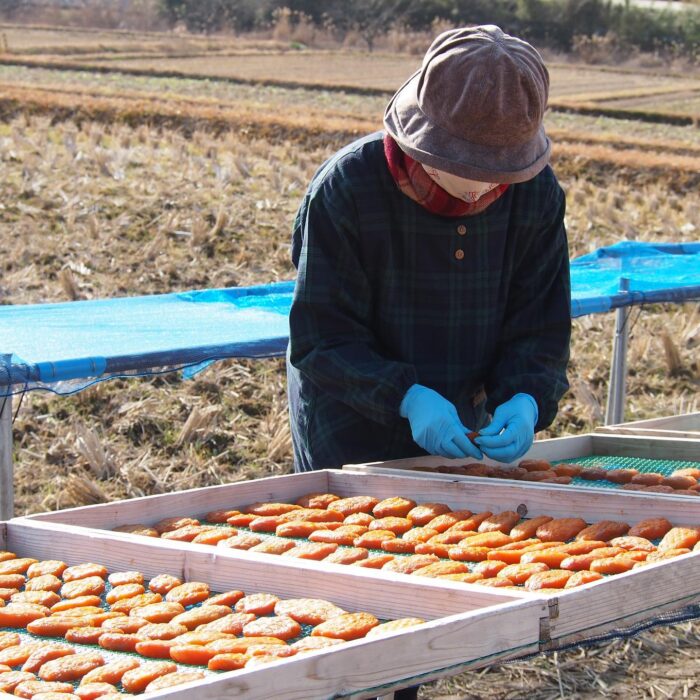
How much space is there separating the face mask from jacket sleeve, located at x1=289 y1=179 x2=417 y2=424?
0.22 m

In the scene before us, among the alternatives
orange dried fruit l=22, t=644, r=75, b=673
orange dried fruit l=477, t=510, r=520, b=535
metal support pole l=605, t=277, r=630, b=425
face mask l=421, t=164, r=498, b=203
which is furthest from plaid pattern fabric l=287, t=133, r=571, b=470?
metal support pole l=605, t=277, r=630, b=425

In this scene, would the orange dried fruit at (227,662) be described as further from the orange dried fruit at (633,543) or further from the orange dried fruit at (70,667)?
the orange dried fruit at (633,543)

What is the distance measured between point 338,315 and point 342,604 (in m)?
0.86

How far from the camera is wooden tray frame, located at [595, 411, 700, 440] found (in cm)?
351

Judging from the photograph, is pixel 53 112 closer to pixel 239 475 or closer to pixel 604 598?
pixel 239 475

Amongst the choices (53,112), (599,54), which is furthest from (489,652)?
(599,54)

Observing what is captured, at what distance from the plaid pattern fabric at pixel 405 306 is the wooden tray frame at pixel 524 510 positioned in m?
0.18

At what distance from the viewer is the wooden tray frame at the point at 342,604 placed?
162cm

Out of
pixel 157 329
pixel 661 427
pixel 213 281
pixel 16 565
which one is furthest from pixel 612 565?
pixel 213 281

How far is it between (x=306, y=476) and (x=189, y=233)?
556cm

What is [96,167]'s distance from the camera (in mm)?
9969

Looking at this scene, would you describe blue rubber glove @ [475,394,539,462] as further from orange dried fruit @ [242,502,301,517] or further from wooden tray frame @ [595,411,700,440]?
wooden tray frame @ [595,411,700,440]

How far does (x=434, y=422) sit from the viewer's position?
2639 millimetres

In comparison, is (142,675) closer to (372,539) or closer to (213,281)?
(372,539)
